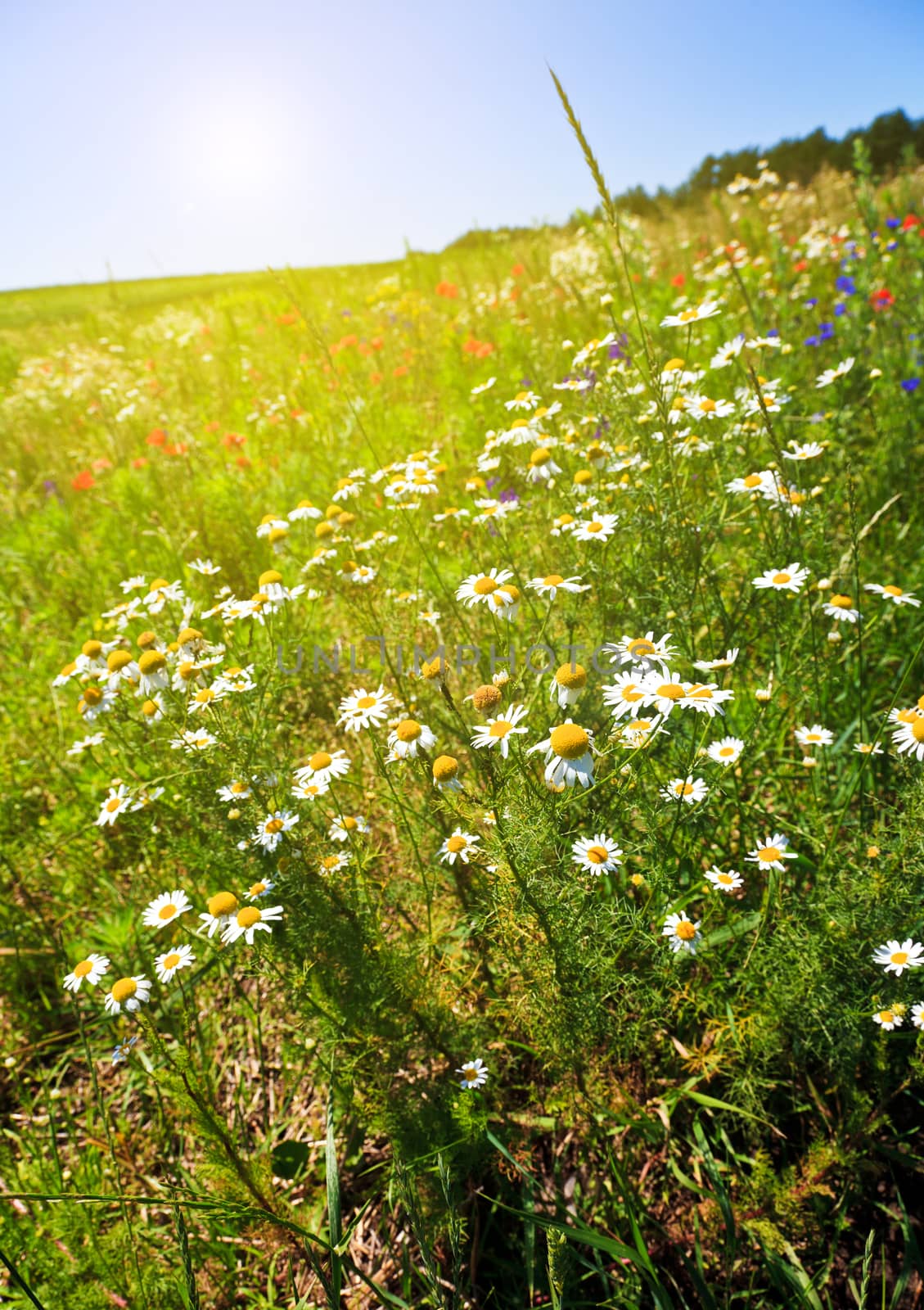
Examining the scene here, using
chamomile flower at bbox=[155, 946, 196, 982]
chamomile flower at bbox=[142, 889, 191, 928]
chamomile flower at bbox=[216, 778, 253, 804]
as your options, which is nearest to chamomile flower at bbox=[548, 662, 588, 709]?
chamomile flower at bbox=[216, 778, 253, 804]

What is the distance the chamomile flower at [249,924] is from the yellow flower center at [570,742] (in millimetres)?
750

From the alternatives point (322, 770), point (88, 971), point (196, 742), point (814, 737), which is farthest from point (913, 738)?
point (88, 971)

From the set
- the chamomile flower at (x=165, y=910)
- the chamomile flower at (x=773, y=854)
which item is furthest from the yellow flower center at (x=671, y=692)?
the chamomile flower at (x=165, y=910)

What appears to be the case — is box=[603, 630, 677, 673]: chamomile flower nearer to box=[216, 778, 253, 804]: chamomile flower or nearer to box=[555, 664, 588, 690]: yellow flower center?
box=[555, 664, 588, 690]: yellow flower center

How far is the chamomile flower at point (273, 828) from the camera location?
1.67m

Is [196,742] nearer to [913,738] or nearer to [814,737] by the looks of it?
[814,737]

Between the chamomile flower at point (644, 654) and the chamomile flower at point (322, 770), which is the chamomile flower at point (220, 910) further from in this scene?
the chamomile flower at point (644, 654)

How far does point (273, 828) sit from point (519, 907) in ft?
2.17

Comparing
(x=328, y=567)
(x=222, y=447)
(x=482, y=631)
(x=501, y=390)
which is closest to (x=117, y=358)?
(x=222, y=447)

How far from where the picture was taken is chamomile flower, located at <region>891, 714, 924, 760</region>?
146cm

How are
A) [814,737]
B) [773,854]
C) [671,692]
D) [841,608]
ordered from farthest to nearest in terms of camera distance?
1. [841,608]
2. [814,737]
3. [773,854]
4. [671,692]

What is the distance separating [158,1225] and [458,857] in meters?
1.23

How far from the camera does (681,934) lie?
1.50 meters

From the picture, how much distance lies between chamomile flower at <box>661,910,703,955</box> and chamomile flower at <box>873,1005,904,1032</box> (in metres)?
0.37
